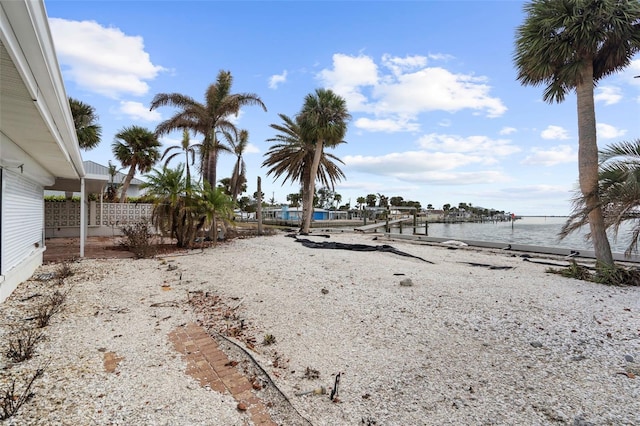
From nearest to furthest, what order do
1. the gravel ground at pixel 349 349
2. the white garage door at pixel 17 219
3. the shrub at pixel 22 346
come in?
the gravel ground at pixel 349 349
the shrub at pixel 22 346
the white garage door at pixel 17 219

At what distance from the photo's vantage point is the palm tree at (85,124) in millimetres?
16766

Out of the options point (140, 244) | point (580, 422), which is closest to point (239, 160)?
point (140, 244)

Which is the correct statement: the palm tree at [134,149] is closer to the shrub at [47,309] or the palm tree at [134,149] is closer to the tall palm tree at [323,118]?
the tall palm tree at [323,118]

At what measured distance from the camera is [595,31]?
286 inches

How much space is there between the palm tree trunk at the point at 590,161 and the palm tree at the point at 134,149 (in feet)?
68.2

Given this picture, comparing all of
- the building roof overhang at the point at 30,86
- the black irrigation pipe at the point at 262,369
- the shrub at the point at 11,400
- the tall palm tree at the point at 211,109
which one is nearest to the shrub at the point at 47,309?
the shrub at the point at 11,400

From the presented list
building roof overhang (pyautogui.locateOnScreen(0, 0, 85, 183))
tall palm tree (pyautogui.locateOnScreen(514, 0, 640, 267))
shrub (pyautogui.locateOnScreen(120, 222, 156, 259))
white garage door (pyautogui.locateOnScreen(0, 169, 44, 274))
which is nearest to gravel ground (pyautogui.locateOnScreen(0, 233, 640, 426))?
white garage door (pyautogui.locateOnScreen(0, 169, 44, 274))

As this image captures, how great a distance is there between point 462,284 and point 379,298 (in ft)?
6.71

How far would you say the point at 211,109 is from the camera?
1527cm

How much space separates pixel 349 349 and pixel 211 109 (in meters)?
14.5

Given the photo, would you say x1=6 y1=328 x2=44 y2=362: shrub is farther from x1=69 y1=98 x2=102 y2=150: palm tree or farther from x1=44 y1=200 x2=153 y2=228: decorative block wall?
x1=69 y1=98 x2=102 y2=150: palm tree

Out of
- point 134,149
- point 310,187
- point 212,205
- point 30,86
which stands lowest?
point 212,205

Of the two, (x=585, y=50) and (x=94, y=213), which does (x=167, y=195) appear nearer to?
(x=94, y=213)

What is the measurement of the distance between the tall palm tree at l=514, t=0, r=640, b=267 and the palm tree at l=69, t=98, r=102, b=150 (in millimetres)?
19930
